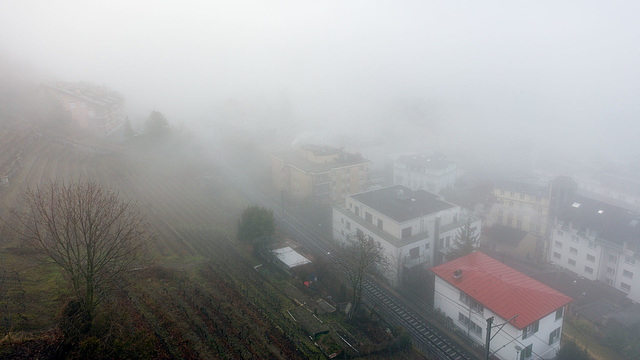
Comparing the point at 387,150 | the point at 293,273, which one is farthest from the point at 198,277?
the point at 387,150

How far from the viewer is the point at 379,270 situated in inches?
600

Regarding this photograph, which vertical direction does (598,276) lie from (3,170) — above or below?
below

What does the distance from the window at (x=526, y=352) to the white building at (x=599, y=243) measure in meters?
8.32

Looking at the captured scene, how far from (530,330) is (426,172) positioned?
1715 cm

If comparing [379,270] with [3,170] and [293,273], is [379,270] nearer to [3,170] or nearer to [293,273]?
[293,273]

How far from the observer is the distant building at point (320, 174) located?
21.3 meters

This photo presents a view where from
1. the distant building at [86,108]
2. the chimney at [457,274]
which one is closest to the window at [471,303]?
the chimney at [457,274]

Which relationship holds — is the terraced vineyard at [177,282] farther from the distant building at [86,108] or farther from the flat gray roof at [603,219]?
the flat gray roof at [603,219]

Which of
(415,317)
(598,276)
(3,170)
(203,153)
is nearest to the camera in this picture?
(415,317)

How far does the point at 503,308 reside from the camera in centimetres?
1068

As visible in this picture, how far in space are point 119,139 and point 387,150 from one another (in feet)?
69.8

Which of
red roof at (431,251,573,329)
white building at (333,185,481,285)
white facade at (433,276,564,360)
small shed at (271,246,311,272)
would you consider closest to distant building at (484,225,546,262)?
white building at (333,185,481,285)

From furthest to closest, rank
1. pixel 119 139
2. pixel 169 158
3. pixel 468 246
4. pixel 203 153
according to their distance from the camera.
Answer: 1. pixel 203 153
2. pixel 119 139
3. pixel 169 158
4. pixel 468 246

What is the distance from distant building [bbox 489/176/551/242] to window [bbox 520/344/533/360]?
34.2 ft
